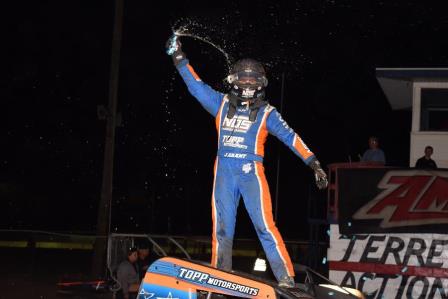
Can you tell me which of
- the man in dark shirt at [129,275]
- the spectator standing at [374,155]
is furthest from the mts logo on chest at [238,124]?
the spectator standing at [374,155]

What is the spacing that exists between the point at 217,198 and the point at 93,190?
34.7 meters

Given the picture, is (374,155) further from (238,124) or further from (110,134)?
(238,124)

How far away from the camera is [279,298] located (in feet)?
19.7

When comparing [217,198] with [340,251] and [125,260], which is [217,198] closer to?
[125,260]

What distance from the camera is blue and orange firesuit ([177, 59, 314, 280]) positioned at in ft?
22.9

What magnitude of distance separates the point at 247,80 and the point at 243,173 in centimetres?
75

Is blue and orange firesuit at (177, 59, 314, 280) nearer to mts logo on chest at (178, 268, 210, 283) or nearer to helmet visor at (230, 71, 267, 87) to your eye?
helmet visor at (230, 71, 267, 87)

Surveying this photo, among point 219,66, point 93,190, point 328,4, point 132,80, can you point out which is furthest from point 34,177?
point 328,4

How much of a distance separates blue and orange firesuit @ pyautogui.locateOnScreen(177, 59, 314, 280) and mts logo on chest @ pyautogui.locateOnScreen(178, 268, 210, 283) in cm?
88

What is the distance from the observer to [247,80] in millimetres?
6941

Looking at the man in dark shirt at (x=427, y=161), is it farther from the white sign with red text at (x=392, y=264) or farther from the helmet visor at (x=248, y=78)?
the helmet visor at (x=248, y=78)

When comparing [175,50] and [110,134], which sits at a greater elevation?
[110,134]

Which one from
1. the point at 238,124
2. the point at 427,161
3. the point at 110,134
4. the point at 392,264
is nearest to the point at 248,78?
the point at 238,124

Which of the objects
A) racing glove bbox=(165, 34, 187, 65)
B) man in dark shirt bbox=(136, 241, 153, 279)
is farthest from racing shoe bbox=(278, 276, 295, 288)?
man in dark shirt bbox=(136, 241, 153, 279)
